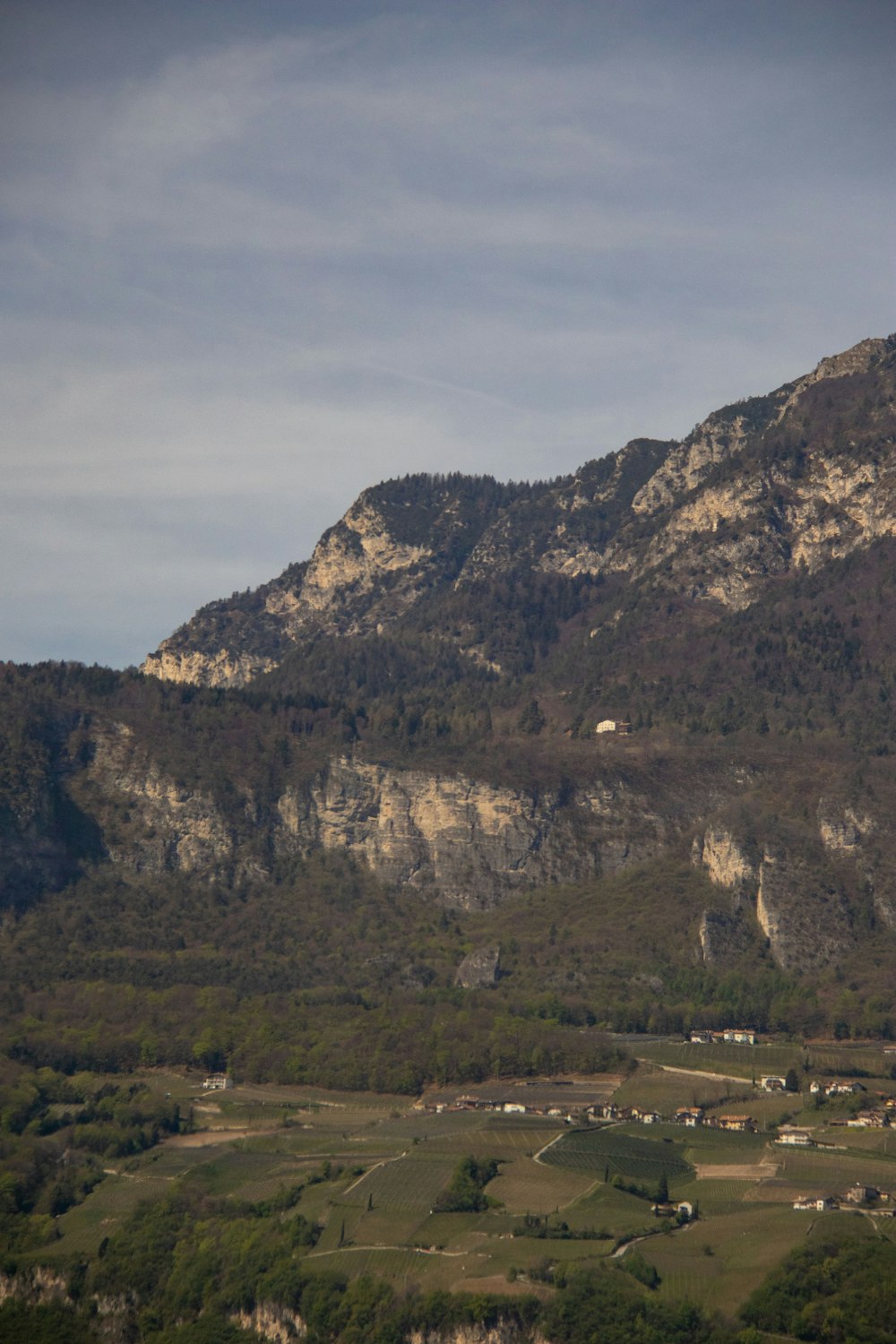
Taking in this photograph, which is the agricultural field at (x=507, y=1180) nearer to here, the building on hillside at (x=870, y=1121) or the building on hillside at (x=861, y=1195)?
the building on hillside at (x=861, y=1195)

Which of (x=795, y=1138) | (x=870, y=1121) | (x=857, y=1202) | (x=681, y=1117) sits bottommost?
(x=857, y=1202)

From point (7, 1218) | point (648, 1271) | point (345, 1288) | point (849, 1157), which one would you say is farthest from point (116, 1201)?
point (849, 1157)

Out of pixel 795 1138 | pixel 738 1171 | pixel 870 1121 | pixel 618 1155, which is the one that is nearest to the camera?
pixel 738 1171

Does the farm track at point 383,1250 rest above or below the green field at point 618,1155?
below

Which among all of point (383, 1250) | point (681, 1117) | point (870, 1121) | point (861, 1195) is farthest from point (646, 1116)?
point (383, 1250)

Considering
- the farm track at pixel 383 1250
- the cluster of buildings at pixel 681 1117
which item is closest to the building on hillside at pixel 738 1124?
the cluster of buildings at pixel 681 1117

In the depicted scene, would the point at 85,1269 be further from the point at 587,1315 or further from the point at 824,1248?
the point at 824,1248

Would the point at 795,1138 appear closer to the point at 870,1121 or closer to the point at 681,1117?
the point at 870,1121

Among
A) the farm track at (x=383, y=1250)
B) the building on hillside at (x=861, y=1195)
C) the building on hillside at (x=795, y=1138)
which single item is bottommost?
the farm track at (x=383, y=1250)

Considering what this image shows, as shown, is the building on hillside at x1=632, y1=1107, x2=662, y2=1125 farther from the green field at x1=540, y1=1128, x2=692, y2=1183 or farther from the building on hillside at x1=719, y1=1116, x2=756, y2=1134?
the green field at x1=540, y1=1128, x2=692, y2=1183

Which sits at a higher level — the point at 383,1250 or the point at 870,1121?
A: the point at 870,1121

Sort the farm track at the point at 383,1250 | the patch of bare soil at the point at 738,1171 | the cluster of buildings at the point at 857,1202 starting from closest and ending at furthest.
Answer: the farm track at the point at 383,1250, the cluster of buildings at the point at 857,1202, the patch of bare soil at the point at 738,1171
